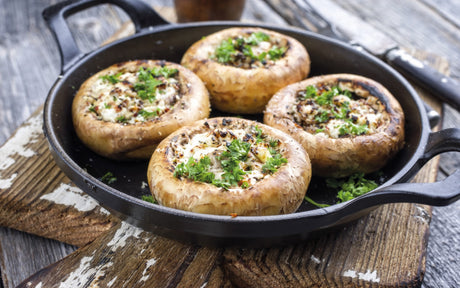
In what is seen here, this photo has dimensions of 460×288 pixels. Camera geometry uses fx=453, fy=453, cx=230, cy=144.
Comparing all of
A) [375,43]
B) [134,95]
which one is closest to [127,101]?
[134,95]

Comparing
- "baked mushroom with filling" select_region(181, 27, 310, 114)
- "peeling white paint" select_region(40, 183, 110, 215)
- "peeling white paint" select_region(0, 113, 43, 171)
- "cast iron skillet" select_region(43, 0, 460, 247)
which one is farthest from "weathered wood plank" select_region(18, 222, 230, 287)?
"baked mushroom with filling" select_region(181, 27, 310, 114)

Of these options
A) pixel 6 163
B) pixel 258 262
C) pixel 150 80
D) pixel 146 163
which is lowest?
pixel 6 163

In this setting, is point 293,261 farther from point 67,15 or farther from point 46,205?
point 67,15

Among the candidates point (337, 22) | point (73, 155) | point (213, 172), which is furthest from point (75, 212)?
point (337, 22)

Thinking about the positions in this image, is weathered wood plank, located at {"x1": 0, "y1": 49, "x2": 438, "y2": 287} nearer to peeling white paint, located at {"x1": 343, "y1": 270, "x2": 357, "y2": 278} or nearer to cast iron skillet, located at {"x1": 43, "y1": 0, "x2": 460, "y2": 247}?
peeling white paint, located at {"x1": 343, "y1": 270, "x2": 357, "y2": 278}

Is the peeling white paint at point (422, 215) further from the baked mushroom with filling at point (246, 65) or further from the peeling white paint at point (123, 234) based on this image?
the peeling white paint at point (123, 234)

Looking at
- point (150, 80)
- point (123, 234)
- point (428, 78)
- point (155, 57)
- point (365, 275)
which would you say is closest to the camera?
point (365, 275)
